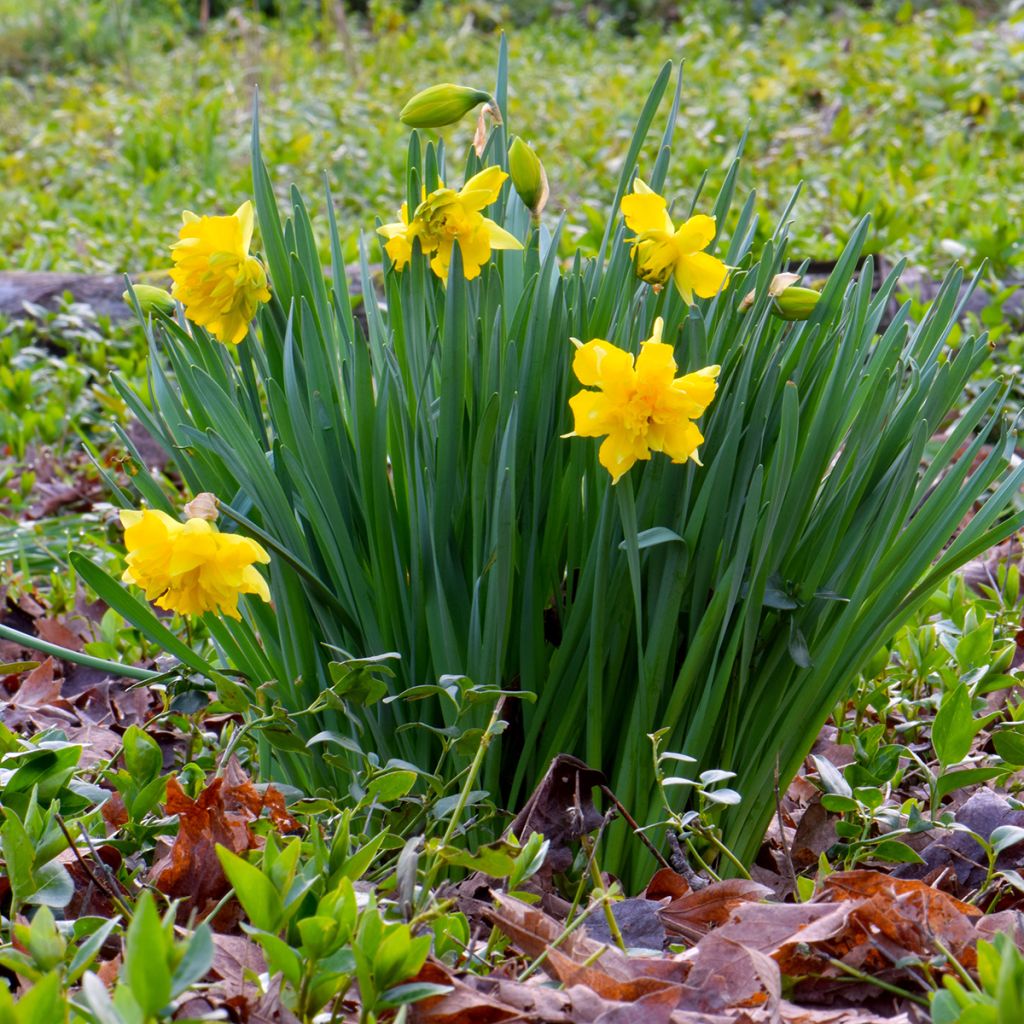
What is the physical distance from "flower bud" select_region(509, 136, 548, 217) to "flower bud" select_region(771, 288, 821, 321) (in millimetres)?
A: 261

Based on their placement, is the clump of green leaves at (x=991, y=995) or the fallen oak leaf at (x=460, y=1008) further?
the fallen oak leaf at (x=460, y=1008)

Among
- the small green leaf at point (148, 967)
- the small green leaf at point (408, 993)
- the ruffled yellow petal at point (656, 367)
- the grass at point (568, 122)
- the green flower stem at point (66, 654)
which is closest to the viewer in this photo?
the small green leaf at point (148, 967)

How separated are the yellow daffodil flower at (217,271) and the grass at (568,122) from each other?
234 centimetres

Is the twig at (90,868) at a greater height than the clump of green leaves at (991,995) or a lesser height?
lesser

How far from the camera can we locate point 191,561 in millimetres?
1042

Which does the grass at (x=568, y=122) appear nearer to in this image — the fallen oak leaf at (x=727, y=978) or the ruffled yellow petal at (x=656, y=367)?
the ruffled yellow petal at (x=656, y=367)

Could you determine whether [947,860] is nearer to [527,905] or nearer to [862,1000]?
[862,1000]

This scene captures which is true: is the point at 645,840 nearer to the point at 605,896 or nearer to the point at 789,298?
the point at 605,896

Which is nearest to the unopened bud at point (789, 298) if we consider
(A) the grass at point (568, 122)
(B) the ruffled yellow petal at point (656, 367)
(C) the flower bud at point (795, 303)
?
(C) the flower bud at point (795, 303)

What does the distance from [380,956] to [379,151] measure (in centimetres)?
515

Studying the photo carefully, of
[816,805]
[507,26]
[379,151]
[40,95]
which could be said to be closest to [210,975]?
[816,805]

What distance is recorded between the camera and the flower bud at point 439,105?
1290 millimetres

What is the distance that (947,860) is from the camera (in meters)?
1.36

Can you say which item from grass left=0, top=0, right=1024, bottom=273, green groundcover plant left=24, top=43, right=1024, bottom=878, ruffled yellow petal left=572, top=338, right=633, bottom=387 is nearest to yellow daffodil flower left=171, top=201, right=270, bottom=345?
green groundcover plant left=24, top=43, right=1024, bottom=878
